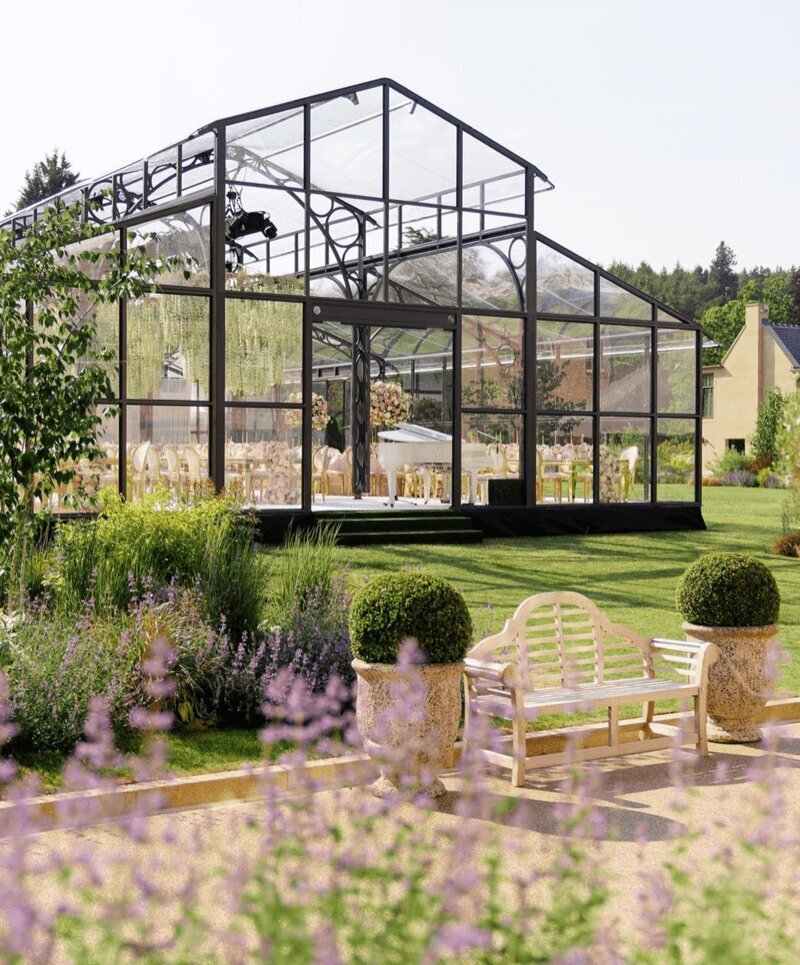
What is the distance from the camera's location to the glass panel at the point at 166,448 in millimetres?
15336

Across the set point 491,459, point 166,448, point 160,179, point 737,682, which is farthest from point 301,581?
point 491,459

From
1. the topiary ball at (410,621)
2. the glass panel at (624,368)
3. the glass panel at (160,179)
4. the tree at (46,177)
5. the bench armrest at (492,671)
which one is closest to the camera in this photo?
the topiary ball at (410,621)

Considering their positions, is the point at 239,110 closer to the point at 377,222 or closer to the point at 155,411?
the point at 377,222

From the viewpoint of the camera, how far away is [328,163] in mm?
17219

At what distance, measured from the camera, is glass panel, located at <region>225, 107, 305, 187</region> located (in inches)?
639

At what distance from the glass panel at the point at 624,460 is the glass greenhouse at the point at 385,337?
0.03 m

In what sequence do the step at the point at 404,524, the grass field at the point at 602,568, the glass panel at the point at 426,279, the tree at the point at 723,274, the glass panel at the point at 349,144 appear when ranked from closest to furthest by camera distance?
the grass field at the point at 602,568 → the step at the point at 404,524 → the glass panel at the point at 349,144 → the glass panel at the point at 426,279 → the tree at the point at 723,274

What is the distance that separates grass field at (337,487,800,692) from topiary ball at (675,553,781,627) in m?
1.26

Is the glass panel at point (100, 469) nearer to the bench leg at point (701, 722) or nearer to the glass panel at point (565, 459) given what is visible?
the glass panel at point (565, 459)

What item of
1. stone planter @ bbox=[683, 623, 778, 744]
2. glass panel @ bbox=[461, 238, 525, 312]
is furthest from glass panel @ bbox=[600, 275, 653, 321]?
stone planter @ bbox=[683, 623, 778, 744]

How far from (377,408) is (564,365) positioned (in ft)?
11.4

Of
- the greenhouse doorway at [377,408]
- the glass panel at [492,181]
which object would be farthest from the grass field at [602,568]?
the glass panel at [492,181]

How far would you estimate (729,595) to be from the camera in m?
6.75

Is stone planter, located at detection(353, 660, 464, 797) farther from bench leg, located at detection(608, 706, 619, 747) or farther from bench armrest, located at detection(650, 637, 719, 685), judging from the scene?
bench armrest, located at detection(650, 637, 719, 685)
